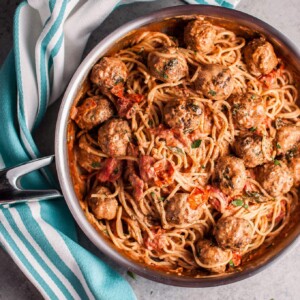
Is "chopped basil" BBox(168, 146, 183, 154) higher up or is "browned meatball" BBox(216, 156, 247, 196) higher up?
"chopped basil" BBox(168, 146, 183, 154)

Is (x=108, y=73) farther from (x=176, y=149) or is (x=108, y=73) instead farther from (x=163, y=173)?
(x=163, y=173)

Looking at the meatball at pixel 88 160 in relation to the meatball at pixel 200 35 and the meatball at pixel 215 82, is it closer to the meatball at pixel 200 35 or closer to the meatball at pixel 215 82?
the meatball at pixel 215 82

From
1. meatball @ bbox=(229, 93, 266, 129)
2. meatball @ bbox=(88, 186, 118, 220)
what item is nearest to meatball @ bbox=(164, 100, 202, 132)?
meatball @ bbox=(229, 93, 266, 129)

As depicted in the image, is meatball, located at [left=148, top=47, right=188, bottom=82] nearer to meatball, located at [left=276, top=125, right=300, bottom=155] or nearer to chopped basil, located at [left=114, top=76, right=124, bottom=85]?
chopped basil, located at [left=114, top=76, right=124, bottom=85]

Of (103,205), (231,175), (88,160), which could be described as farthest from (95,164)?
(231,175)

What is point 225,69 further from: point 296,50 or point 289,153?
point 289,153
